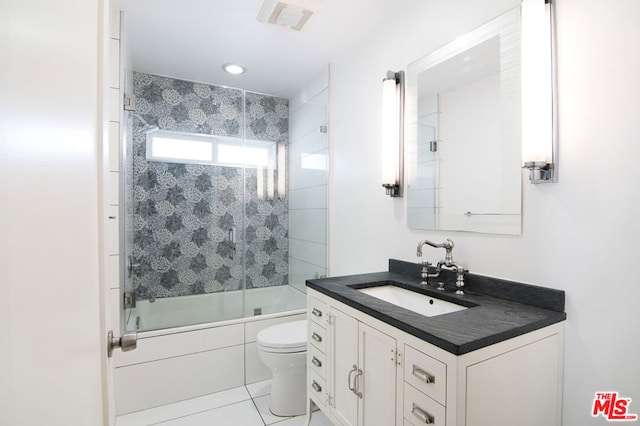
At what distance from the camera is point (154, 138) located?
9.32 ft

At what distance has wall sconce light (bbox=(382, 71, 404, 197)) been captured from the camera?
196cm

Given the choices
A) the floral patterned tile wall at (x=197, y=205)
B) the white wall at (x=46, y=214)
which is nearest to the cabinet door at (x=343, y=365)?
the white wall at (x=46, y=214)

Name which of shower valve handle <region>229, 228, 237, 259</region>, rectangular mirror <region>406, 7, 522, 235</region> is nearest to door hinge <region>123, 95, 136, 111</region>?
shower valve handle <region>229, 228, 237, 259</region>

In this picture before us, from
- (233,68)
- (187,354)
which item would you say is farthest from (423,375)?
(233,68)

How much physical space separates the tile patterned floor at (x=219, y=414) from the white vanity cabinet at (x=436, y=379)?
24.9 inches

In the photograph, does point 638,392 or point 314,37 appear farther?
point 314,37

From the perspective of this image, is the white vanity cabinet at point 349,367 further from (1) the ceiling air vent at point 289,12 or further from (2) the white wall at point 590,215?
(1) the ceiling air vent at point 289,12

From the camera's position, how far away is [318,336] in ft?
5.47

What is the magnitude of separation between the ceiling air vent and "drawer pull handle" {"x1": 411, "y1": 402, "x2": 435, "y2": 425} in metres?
2.08

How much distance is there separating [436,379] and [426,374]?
0.13 ft

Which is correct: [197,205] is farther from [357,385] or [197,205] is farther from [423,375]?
[423,375]

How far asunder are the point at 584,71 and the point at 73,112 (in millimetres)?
1515

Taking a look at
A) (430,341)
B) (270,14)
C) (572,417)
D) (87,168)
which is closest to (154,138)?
(270,14)

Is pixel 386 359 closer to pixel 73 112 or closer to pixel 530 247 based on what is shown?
pixel 530 247
